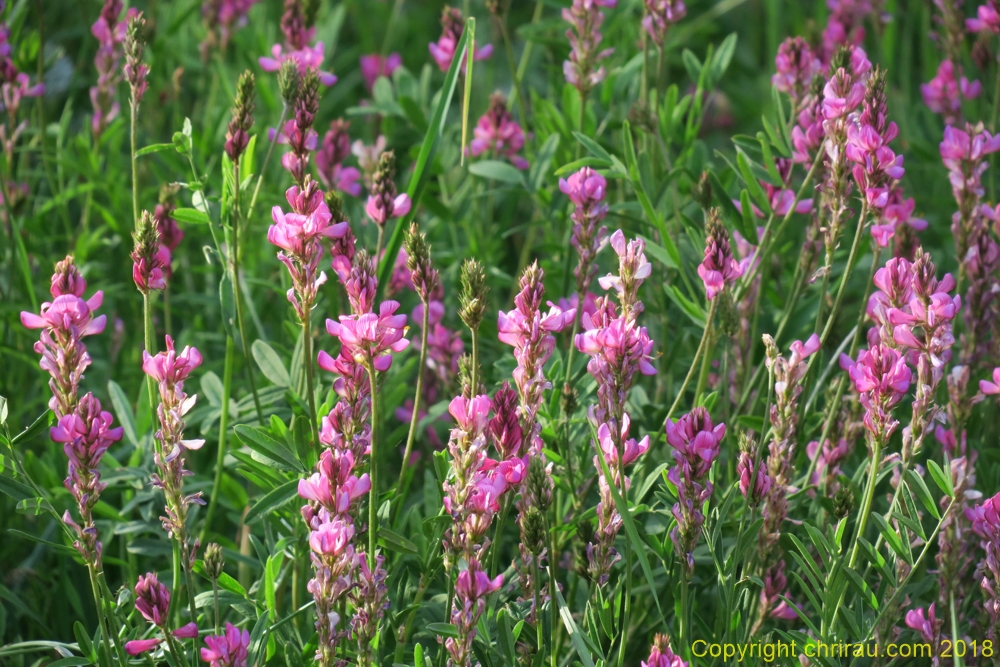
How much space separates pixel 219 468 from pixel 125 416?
0.37m

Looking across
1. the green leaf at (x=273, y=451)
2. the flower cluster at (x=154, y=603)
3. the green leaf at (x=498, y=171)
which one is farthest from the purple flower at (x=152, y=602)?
the green leaf at (x=498, y=171)

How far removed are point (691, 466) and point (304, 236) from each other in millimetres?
726

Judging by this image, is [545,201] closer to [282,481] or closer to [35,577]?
[282,481]

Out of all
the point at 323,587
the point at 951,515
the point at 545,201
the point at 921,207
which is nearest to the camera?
the point at 323,587

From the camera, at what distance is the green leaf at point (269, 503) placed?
1.88m

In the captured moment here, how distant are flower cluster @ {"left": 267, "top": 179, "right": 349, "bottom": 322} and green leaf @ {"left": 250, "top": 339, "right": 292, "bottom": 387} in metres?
0.57

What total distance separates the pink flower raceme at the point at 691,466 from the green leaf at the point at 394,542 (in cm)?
47

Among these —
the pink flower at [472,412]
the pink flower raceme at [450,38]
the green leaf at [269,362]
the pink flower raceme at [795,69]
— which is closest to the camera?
the pink flower at [472,412]

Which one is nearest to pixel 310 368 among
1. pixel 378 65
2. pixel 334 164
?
pixel 334 164

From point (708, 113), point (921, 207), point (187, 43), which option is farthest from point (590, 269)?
point (708, 113)

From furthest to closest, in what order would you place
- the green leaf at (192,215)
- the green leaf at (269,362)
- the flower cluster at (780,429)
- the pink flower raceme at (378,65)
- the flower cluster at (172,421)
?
the pink flower raceme at (378,65) → the green leaf at (269,362) → the green leaf at (192,215) → the flower cluster at (780,429) → the flower cluster at (172,421)

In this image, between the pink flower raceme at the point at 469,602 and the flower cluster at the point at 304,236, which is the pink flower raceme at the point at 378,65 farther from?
the pink flower raceme at the point at 469,602

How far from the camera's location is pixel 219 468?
2.10 metres

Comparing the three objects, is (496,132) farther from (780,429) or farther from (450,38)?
(780,429)
